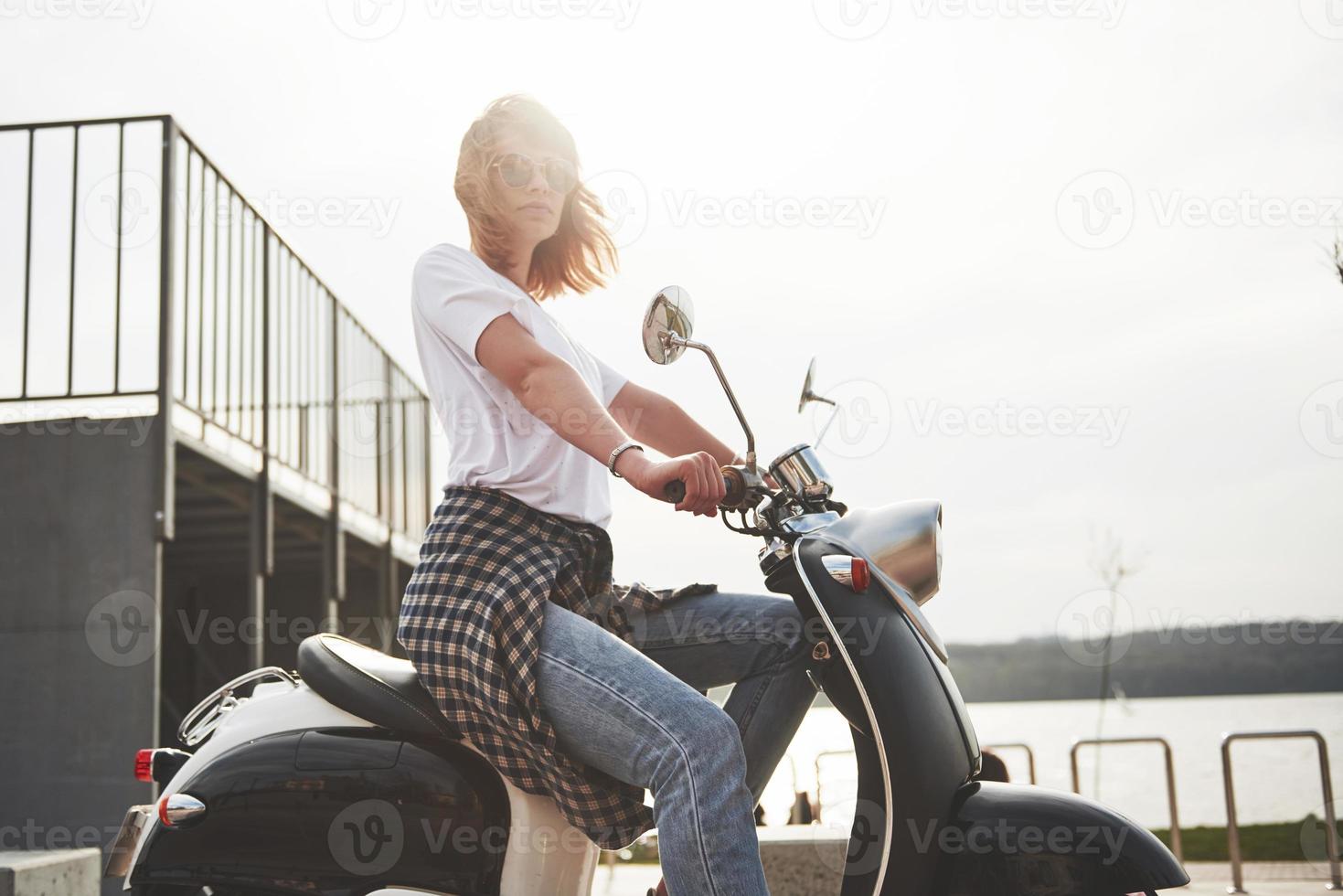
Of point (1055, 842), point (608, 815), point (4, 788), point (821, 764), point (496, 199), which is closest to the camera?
point (1055, 842)

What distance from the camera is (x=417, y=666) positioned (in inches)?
70.5

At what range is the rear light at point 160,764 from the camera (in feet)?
6.92

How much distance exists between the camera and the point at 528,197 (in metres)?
2.13

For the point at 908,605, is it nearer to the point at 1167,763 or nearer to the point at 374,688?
the point at 374,688

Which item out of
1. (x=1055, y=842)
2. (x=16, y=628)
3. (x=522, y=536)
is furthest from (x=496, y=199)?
(x=16, y=628)

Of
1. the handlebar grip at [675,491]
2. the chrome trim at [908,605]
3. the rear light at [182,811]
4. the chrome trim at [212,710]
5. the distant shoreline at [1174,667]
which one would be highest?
the handlebar grip at [675,491]

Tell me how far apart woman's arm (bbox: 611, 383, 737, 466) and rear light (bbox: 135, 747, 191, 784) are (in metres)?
1.07

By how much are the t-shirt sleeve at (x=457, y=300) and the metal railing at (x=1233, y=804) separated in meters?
6.71

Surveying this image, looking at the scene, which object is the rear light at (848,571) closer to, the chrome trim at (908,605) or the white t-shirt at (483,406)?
the chrome trim at (908,605)

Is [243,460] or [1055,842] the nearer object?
[1055,842]

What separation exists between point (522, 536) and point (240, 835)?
26.6 inches

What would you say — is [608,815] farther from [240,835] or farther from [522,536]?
[240,835]

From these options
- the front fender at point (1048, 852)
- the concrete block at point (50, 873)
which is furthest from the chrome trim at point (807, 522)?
the concrete block at point (50, 873)

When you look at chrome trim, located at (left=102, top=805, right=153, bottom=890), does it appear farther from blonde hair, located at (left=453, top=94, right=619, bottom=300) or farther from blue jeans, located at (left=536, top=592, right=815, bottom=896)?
blonde hair, located at (left=453, top=94, right=619, bottom=300)
